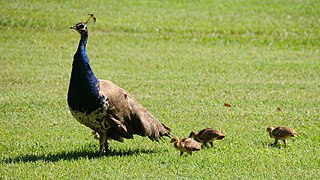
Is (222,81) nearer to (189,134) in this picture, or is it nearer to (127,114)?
(189,134)

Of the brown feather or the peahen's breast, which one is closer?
the peahen's breast

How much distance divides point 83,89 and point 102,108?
32 cm

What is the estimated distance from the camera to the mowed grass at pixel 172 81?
7.71 meters

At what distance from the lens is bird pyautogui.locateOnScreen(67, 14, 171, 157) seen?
775 cm

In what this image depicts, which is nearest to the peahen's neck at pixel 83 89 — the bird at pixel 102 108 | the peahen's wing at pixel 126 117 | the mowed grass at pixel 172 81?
the bird at pixel 102 108

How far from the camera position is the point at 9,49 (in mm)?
15562

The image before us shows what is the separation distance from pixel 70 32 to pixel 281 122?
8.80 meters

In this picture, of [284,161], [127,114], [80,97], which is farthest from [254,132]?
[80,97]

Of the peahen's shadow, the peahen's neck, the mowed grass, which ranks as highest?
the peahen's neck

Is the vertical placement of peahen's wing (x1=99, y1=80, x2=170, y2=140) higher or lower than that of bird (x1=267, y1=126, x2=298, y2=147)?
higher

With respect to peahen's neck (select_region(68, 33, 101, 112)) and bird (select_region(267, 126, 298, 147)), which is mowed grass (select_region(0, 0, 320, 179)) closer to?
bird (select_region(267, 126, 298, 147))

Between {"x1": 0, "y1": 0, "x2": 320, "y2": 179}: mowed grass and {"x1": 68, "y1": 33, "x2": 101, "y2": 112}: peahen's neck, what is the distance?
2.16 feet

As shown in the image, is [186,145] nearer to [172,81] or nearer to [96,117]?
[96,117]

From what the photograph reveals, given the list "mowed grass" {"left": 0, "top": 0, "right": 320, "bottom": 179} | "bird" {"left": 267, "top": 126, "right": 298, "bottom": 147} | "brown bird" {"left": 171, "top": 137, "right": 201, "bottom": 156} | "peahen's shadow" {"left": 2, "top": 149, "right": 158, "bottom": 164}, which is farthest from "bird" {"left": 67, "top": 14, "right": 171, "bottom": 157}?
"bird" {"left": 267, "top": 126, "right": 298, "bottom": 147}
